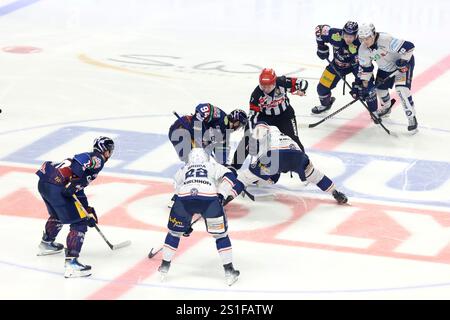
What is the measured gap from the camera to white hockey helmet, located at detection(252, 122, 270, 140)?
12500 millimetres

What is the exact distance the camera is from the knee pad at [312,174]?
12.4 m

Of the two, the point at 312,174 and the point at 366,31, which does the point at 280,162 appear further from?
the point at 366,31

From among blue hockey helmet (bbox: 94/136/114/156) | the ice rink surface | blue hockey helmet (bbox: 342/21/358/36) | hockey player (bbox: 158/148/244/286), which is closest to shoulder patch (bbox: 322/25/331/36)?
blue hockey helmet (bbox: 342/21/358/36)

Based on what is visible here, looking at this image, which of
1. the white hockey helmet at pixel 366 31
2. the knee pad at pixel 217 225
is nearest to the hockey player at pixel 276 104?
the white hockey helmet at pixel 366 31

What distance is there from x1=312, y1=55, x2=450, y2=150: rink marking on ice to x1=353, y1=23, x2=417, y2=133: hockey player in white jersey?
0.36 meters

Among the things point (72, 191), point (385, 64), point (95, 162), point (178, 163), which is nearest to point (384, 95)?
point (385, 64)

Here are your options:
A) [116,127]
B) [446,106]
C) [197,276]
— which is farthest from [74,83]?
[197,276]

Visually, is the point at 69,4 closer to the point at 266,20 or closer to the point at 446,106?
the point at 266,20

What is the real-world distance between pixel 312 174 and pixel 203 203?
230 centimetres

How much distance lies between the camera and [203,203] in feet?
34.2

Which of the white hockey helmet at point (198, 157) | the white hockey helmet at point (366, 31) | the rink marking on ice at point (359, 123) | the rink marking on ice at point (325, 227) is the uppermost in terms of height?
the white hockey helmet at point (198, 157)

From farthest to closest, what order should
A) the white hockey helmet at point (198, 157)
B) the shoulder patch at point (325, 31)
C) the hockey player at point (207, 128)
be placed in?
the shoulder patch at point (325, 31), the hockey player at point (207, 128), the white hockey helmet at point (198, 157)

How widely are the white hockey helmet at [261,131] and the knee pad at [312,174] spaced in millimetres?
511

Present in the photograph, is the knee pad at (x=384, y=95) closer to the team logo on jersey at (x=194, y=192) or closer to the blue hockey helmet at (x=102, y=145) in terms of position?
the blue hockey helmet at (x=102, y=145)
